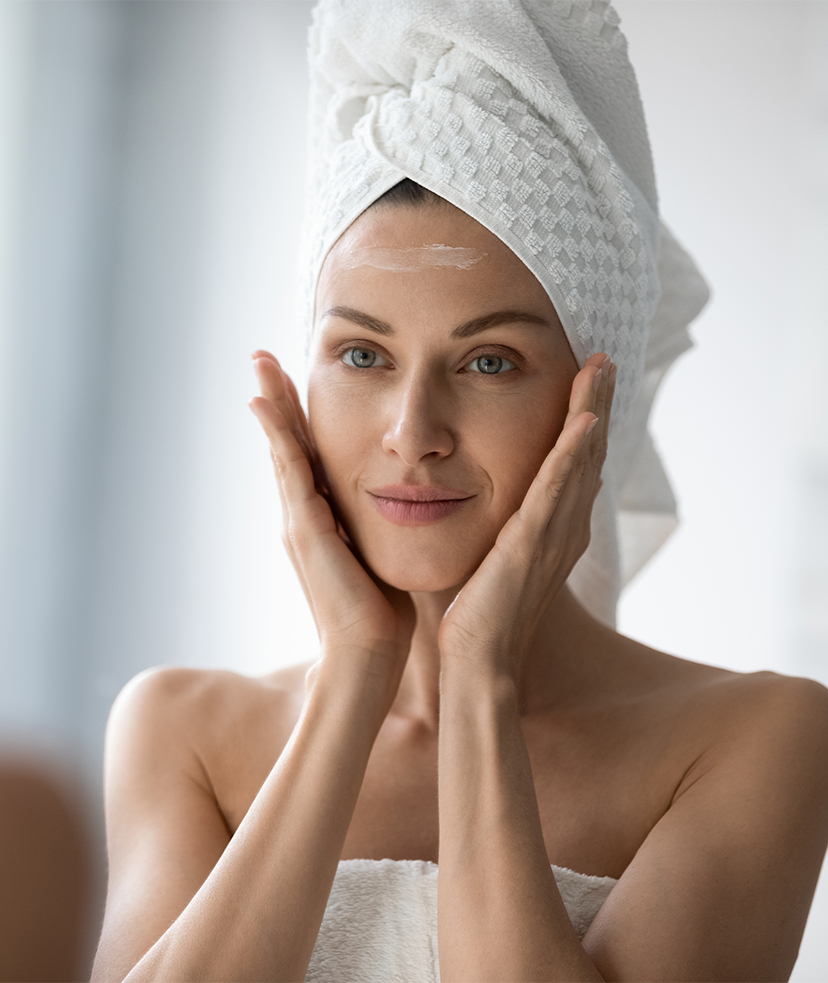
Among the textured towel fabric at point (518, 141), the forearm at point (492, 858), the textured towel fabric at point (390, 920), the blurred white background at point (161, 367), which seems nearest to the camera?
the forearm at point (492, 858)

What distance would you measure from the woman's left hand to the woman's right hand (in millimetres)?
97

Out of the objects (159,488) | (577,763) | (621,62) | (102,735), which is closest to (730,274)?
(621,62)

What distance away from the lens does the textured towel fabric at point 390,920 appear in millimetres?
968

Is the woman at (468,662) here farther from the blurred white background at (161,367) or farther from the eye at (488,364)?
the blurred white background at (161,367)

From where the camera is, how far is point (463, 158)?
106 centimetres

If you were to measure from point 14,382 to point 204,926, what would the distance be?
5.27 ft

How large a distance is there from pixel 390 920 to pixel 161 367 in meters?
1.67

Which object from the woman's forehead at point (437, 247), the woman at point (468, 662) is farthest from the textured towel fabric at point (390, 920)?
the woman's forehead at point (437, 247)

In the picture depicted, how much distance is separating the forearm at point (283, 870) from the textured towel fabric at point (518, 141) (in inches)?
18.9

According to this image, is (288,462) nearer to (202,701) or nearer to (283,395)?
(283,395)

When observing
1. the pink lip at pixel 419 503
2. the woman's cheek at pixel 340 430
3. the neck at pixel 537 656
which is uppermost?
the woman's cheek at pixel 340 430

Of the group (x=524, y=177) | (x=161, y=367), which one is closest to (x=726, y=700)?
(x=524, y=177)

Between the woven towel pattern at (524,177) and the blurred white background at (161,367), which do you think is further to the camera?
the blurred white background at (161,367)

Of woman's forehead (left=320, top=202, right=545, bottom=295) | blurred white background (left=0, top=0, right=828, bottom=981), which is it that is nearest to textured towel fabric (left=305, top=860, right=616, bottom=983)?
woman's forehead (left=320, top=202, right=545, bottom=295)
